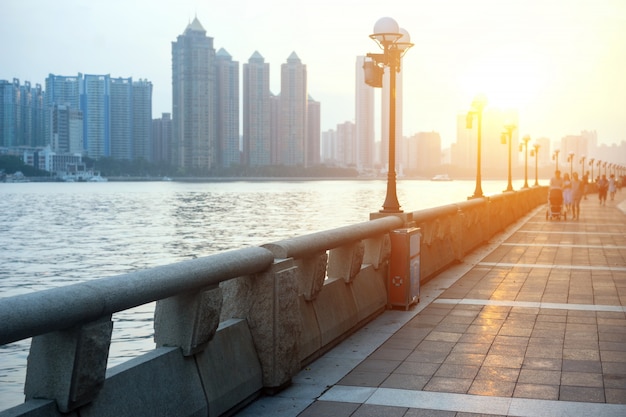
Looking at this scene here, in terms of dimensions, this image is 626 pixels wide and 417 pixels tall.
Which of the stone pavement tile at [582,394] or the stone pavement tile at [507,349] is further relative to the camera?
the stone pavement tile at [507,349]

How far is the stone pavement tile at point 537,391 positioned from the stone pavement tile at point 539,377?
142 mm

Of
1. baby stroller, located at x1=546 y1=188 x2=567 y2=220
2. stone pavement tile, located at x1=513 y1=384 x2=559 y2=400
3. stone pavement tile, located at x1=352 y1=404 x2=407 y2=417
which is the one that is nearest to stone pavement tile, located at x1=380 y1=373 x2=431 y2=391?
stone pavement tile, located at x1=352 y1=404 x2=407 y2=417

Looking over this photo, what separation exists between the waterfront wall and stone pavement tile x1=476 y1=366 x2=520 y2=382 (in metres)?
1.63

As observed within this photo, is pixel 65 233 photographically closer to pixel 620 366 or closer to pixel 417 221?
pixel 417 221

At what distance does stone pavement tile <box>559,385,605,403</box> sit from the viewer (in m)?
6.80

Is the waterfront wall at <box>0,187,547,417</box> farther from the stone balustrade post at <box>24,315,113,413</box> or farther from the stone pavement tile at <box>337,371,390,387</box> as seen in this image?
the stone pavement tile at <box>337,371,390,387</box>

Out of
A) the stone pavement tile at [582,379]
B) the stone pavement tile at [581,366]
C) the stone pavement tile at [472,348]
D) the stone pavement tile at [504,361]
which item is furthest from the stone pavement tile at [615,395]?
the stone pavement tile at [472,348]

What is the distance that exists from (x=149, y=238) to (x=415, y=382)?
183 feet

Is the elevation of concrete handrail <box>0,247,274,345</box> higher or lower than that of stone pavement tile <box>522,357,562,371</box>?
higher

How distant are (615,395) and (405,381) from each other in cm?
174

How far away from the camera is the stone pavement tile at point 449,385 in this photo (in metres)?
7.09

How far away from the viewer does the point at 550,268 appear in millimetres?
16625

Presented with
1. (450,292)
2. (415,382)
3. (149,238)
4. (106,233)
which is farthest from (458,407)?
(106,233)

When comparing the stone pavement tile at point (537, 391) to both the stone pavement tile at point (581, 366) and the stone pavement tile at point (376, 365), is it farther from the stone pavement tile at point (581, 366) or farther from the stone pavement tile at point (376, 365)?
the stone pavement tile at point (376, 365)
